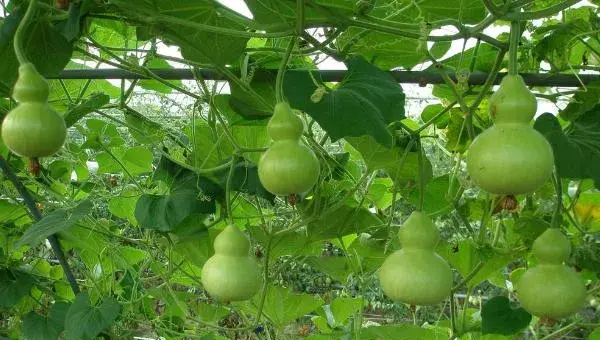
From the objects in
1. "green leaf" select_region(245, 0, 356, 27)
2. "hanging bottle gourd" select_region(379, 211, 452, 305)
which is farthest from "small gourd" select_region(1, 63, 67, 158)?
"hanging bottle gourd" select_region(379, 211, 452, 305)

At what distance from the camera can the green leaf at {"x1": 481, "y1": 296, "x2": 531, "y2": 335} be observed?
133 cm

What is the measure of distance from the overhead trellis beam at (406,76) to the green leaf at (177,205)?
0.24 meters

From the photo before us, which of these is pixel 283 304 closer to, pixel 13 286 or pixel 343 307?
pixel 343 307

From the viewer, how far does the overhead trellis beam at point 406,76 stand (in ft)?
3.30

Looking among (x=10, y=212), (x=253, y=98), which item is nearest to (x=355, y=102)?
(x=253, y=98)

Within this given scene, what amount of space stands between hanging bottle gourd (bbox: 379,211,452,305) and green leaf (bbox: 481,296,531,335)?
491 mm

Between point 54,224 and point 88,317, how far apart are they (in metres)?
0.34

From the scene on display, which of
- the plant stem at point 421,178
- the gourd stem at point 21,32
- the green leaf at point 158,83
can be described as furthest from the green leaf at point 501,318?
the gourd stem at point 21,32

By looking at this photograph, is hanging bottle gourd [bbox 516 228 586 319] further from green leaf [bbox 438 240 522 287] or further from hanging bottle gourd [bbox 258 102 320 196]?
green leaf [bbox 438 240 522 287]

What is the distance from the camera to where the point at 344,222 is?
142 cm

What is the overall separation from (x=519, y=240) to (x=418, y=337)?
1.22ft

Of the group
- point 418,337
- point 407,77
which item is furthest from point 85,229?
point 407,77

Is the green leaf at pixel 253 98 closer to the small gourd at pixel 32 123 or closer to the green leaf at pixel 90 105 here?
the green leaf at pixel 90 105

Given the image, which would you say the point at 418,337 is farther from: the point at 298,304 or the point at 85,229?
the point at 85,229
